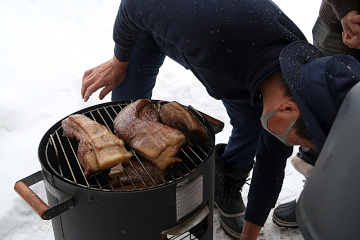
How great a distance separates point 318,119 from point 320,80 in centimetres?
15

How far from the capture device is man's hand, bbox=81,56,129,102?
8.09 ft

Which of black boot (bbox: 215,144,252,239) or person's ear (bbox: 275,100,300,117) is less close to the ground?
person's ear (bbox: 275,100,300,117)

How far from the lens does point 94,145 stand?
1.70 m

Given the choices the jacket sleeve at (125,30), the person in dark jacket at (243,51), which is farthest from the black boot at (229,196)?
the jacket sleeve at (125,30)

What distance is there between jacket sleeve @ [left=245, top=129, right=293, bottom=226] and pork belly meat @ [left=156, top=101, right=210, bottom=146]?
0.39 metres

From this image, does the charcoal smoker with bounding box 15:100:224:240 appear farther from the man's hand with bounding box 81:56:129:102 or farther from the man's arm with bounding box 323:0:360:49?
the man's arm with bounding box 323:0:360:49

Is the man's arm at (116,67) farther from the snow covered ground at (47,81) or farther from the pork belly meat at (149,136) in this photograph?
the snow covered ground at (47,81)

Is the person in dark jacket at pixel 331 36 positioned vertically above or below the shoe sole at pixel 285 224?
above

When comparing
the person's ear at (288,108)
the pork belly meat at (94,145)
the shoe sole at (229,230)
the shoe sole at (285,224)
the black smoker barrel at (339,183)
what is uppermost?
the black smoker barrel at (339,183)

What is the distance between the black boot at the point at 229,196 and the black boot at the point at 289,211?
1.03 ft

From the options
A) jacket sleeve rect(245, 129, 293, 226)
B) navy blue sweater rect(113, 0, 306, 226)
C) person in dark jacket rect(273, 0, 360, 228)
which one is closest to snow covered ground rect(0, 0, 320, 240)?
Answer: person in dark jacket rect(273, 0, 360, 228)

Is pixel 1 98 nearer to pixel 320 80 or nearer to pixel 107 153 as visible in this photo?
pixel 107 153

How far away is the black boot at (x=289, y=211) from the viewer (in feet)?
9.08

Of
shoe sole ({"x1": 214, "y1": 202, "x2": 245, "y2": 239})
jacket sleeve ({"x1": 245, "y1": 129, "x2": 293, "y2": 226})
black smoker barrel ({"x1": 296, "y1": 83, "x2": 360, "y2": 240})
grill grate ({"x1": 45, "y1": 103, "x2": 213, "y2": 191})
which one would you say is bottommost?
shoe sole ({"x1": 214, "y1": 202, "x2": 245, "y2": 239})
